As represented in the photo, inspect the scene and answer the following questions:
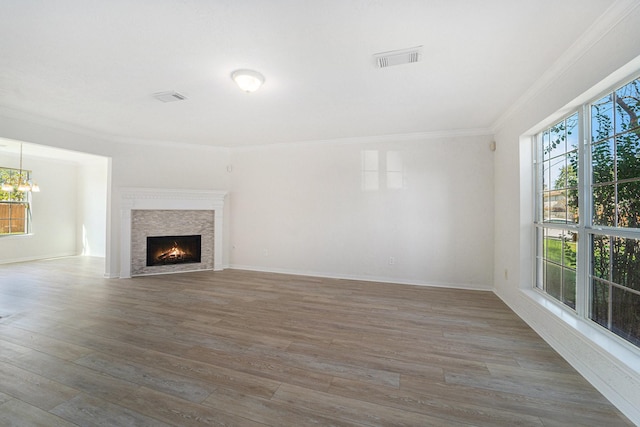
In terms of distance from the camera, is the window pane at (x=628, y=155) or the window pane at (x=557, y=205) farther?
the window pane at (x=557, y=205)

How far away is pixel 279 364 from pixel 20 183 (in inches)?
295

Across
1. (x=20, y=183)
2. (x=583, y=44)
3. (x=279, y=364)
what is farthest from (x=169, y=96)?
(x=20, y=183)

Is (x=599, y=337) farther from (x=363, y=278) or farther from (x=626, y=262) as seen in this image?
(x=363, y=278)

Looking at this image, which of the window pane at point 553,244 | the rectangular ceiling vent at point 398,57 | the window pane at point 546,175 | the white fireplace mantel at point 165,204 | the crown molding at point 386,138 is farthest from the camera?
the white fireplace mantel at point 165,204

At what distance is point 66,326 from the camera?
271 cm

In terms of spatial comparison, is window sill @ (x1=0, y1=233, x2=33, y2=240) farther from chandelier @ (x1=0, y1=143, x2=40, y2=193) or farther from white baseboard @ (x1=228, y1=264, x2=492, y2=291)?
white baseboard @ (x1=228, y1=264, x2=492, y2=291)

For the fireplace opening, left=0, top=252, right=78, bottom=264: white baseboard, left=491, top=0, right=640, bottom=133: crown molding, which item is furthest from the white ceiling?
left=0, top=252, right=78, bottom=264: white baseboard

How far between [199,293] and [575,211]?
4559mm

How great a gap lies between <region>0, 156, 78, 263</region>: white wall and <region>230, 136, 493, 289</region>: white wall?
17.1 ft

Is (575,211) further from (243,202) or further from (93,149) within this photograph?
(93,149)

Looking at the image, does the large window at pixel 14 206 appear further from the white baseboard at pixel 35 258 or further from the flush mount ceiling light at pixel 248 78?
the flush mount ceiling light at pixel 248 78

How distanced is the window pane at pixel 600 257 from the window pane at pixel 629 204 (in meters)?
0.22

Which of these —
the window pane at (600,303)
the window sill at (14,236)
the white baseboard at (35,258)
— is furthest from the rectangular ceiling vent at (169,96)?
the white baseboard at (35,258)

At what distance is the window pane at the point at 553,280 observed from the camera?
8.50 ft
